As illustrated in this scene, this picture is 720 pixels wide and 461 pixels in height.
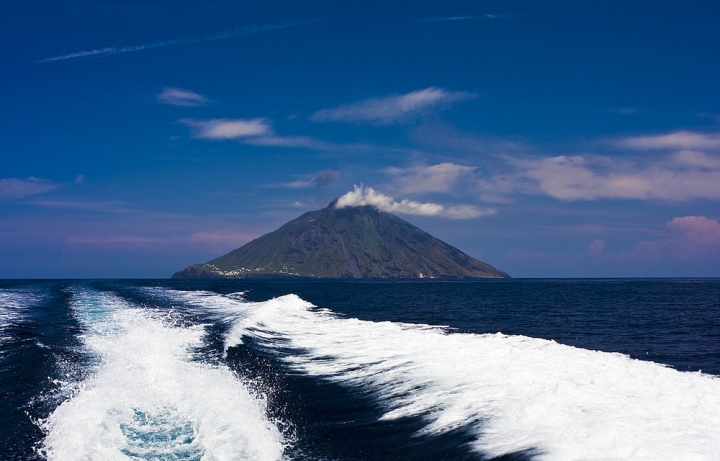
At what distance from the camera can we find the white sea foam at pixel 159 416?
12375 mm

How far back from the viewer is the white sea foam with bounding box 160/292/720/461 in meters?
11.7

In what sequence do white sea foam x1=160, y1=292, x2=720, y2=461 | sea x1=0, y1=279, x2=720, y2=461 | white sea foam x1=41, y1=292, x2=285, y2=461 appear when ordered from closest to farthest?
white sea foam x1=160, y1=292, x2=720, y2=461 → sea x1=0, y1=279, x2=720, y2=461 → white sea foam x1=41, y1=292, x2=285, y2=461

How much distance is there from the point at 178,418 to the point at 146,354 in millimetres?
10684

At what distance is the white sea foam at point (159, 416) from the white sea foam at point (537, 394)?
4.64 metres

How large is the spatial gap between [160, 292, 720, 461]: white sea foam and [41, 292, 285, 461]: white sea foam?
15.2ft

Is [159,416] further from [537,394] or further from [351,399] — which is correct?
[537,394]

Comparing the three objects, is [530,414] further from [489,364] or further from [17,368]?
[17,368]

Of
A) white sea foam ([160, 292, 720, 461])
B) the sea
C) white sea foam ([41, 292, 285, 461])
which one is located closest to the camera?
white sea foam ([160, 292, 720, 461])

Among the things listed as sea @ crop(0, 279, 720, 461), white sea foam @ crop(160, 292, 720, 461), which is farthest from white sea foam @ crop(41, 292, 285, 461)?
white sea foam @ crop(160, 292, 720, 461)

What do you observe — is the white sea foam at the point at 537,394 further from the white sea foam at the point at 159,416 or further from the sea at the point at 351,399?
the white sea foam at the point at 159,416

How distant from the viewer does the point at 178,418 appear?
14859 millimetres

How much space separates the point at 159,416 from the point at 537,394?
1221 centimetres

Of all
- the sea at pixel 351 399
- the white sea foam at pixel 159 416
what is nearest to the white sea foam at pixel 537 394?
the sea at pixel 351 399

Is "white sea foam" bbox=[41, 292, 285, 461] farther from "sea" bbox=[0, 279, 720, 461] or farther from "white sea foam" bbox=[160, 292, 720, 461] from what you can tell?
"white sea foam" bbox=[160, 292, 720, 461]
